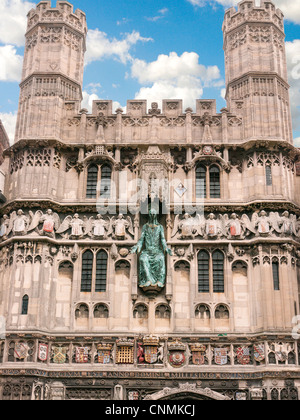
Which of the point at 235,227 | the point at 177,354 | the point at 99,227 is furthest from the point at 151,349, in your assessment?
the point at 235,227

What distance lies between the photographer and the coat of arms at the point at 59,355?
25.8m

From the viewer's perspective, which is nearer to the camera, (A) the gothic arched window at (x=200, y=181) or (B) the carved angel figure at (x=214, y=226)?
(B) the carved angel figure at (x=214, y=226)

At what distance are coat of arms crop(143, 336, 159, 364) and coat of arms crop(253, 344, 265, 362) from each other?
4.16 metres

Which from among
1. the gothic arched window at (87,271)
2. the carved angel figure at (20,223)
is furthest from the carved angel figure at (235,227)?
the carved angel figure at (20,223)

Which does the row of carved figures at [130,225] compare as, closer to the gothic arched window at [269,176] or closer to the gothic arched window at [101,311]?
the gothic arched window at [269,176]

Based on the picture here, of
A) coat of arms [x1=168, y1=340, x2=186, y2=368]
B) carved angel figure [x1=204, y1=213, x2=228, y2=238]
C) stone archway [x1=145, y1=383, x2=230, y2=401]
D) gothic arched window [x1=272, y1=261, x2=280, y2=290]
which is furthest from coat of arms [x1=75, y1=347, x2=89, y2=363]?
gothic arched window [x1=272, y1=261, x2=280, y2=290]

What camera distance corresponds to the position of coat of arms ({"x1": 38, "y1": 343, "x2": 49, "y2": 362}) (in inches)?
1001

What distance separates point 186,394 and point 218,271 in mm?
5685

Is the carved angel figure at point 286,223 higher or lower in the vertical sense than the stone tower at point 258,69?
lower

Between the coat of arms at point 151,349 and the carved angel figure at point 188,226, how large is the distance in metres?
4.96

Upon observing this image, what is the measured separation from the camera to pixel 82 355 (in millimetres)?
25875

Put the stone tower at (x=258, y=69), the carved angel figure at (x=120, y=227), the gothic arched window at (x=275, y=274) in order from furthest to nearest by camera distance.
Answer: the stone tower at (x=258, y=69), the carved angel figure at (x=120, y=227), the gothic arched window at (x=275, y=274)

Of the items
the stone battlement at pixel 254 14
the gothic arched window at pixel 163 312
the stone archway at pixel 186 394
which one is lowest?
the stone archway at pixel 186 394

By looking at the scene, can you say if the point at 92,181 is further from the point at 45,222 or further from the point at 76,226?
the point at 45,222
